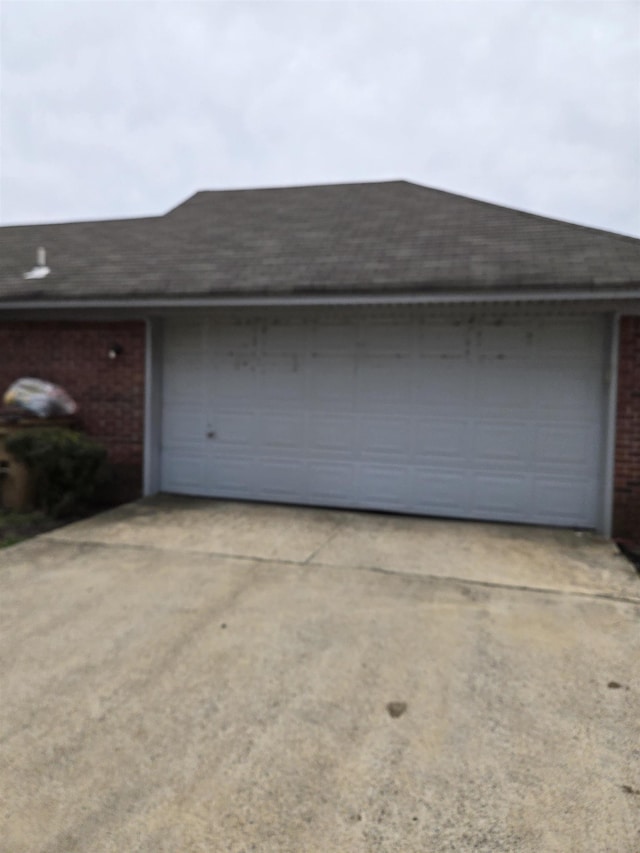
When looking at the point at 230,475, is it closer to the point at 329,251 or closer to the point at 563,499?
the point at 329,251

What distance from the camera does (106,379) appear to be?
323 inches

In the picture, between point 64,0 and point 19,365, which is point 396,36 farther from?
point 19,365

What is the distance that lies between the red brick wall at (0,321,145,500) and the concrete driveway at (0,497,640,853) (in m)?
2.60

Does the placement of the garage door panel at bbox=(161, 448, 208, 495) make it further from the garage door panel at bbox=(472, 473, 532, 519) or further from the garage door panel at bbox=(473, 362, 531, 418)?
the garage door panel at bbox=(473, 362, 531, 418)

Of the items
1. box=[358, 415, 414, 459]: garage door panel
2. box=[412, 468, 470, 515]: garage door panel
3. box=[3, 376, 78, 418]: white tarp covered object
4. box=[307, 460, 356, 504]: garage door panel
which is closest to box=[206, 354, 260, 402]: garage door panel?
box=[307, 460, 356, 504]: garage door panel

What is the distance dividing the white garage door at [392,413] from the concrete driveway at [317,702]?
1569 millimetres

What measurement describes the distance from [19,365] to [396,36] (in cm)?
746

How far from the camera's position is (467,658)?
3.60 m

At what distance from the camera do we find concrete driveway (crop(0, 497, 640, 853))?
2232 millimetres

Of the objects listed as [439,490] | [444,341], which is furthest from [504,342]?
[439,490]

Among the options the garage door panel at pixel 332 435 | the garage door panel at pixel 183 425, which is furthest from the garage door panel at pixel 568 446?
the garage door panel at pixel 183 425

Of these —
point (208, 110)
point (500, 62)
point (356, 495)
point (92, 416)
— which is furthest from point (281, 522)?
point (208, 110)

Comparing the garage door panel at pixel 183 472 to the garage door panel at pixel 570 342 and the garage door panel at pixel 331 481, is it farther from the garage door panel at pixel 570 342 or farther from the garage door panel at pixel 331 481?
the garage door panel at pixel 570 342

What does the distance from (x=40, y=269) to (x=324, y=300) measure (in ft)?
15.5
